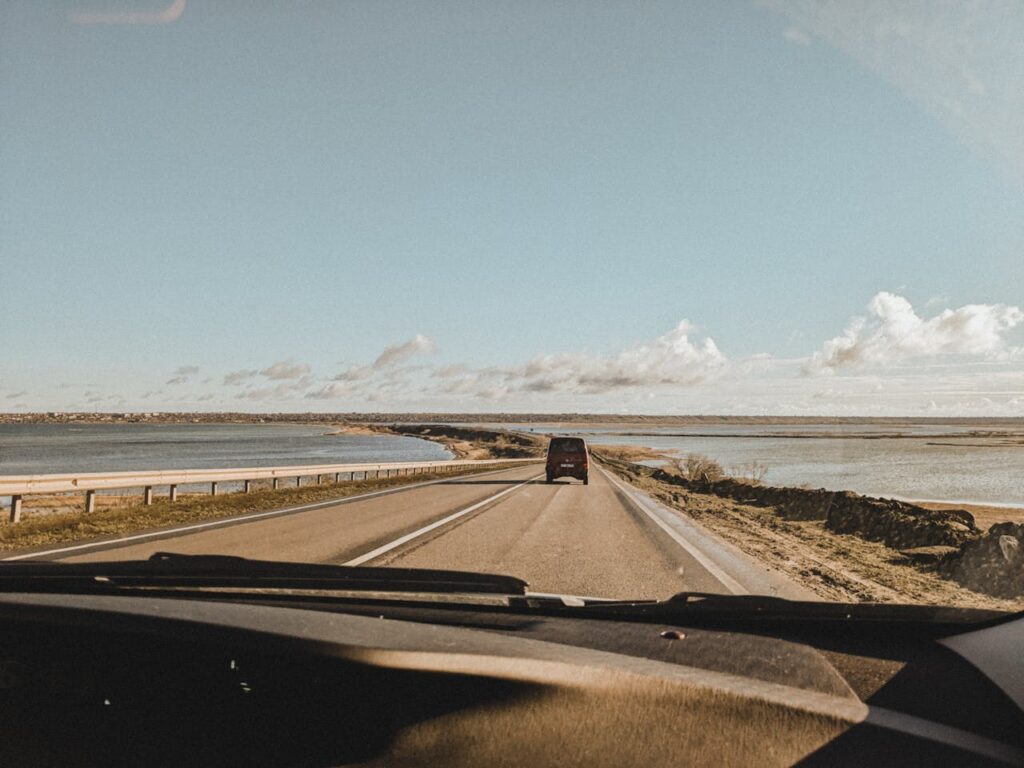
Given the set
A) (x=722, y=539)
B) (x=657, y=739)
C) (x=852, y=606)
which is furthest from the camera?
(x=722, y=539)

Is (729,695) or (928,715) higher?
(729,695)

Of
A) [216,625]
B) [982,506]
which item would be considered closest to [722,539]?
[216,625]

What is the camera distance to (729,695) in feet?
5.66

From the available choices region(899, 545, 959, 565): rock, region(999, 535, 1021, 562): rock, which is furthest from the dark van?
region(999, 535, 1021, 562): rock

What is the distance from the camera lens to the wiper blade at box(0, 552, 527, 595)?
333cm

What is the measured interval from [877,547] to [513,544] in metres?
5.43

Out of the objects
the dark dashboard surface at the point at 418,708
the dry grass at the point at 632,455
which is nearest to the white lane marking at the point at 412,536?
the dark dashboard surface at the point at 418,708

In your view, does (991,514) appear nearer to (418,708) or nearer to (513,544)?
(513,544)

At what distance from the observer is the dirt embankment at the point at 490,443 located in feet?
246

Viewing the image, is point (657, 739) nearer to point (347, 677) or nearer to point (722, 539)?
point (347, 677)

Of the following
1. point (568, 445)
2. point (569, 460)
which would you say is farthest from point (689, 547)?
point (568, 445)

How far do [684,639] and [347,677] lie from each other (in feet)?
4.33

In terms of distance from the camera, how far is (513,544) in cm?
954

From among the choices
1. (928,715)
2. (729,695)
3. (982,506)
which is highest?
(729,695)
